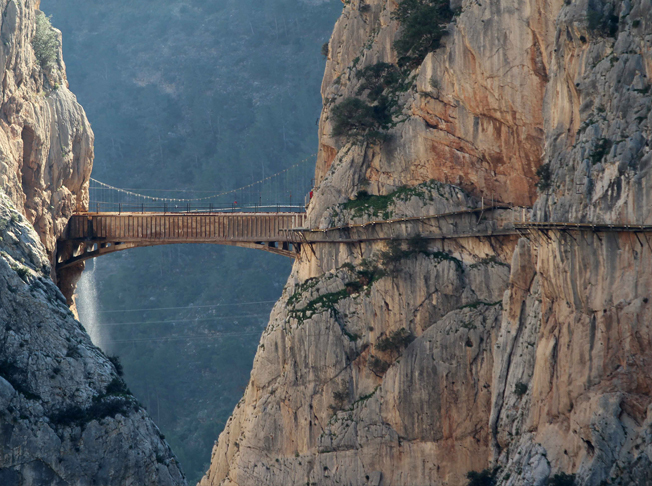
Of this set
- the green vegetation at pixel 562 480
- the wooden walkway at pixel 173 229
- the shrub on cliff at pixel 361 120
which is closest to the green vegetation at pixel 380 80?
the shrub on cliff at pixel 361 120

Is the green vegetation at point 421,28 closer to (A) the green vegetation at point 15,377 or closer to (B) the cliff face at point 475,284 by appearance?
(B) the cliff face at point 475,284

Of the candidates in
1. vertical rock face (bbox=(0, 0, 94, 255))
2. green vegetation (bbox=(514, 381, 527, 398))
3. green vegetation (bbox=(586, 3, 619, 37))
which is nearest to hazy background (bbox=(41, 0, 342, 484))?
vertical rock face (bbox=(0, 0, 94, 255))

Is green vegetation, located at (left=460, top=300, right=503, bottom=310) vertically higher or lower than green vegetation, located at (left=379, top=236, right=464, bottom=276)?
lower

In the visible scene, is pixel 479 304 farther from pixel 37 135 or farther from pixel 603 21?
pixel 37 135

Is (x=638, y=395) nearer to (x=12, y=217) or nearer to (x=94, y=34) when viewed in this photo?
(x=12, y=217)

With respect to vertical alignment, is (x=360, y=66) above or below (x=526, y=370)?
above

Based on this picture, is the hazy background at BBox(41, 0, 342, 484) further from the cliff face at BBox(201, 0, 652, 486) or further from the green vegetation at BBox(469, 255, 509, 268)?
the green vegetation at BBox(469, 255, 509, 268)

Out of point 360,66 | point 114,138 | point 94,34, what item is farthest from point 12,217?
point 94,34
